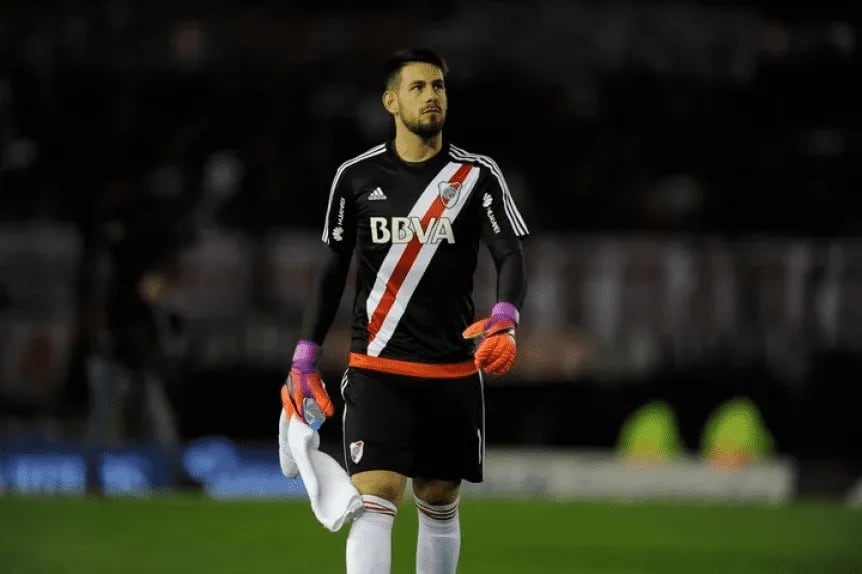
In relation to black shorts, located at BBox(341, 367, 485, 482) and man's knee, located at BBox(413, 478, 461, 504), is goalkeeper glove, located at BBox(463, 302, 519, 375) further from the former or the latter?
man's knee, located at BBox(413, 478, 461, 504)

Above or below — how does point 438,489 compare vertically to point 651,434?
above

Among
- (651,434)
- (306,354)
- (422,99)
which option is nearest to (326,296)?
(306,354)

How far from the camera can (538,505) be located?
482 inches

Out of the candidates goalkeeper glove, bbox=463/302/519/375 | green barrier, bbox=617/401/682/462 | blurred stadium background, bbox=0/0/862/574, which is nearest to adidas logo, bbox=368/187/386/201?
goalkeeper glove, bbox=463/302/519/375

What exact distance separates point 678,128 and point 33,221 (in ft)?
20.7

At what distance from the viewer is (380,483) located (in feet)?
19.0

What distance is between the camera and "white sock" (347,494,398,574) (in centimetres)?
568

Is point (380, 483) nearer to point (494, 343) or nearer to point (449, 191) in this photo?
point (494, 343)

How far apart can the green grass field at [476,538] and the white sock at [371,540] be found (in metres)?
2.77

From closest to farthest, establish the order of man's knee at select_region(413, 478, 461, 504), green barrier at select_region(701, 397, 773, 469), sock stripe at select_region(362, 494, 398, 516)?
sock stripe at select_region(362, 494, 398, 516) < man's knee at select_region(413, 478, 461, 504) < green barrier at select_region(701, 397, 773, 469)

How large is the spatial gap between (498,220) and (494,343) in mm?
474

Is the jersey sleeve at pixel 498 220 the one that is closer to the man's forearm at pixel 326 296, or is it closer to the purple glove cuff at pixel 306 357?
the man's forearm at pixel 326 296

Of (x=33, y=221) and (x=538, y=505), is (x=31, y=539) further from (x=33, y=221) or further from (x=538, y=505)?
(x=33, y=221)

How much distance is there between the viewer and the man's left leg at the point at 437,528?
236 inches
